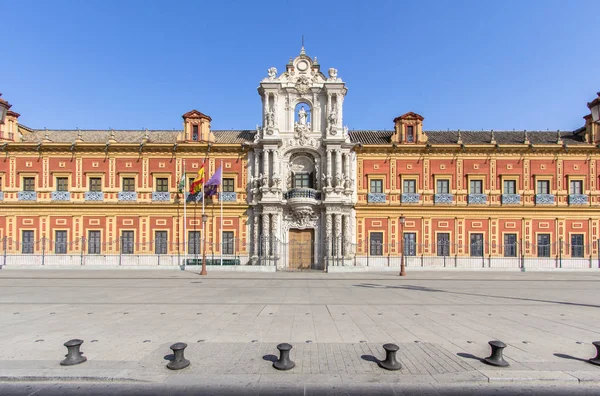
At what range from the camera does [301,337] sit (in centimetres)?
793

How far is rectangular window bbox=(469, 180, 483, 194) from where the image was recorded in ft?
92.3

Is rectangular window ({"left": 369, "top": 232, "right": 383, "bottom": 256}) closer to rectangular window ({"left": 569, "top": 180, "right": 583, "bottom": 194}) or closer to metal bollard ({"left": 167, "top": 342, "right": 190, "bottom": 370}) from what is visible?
rectangular window ({"left": 569, "top": 180, "right": 583, "bottom": 194})

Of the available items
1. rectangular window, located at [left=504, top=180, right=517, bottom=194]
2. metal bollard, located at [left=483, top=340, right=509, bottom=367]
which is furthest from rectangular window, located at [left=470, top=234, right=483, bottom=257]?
metal bollard, located at [left=483, top=340, right=509, bottom=367]

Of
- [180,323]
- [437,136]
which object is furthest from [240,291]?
[437,136]

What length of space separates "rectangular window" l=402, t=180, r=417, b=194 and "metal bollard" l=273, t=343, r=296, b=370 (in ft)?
78.4

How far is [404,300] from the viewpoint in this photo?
12914 millimetres

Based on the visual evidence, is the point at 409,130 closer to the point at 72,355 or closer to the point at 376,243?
the point at 376,243

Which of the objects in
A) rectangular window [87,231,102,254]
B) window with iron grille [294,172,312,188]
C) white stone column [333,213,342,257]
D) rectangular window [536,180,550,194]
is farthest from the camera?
window with iron grille [294,172,312,188]

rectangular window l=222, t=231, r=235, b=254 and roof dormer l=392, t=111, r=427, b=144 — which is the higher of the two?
roof dormer l=392, t=111, r=427, b=144

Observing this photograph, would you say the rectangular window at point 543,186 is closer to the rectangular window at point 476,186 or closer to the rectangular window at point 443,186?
the rectangular window at point 476,186

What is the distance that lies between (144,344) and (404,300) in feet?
29.1

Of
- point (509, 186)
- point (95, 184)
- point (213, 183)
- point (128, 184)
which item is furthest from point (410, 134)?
point (95, 184)

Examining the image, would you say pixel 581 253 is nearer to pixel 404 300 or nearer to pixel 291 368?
pixel 404 300

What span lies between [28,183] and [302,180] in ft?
69.5
